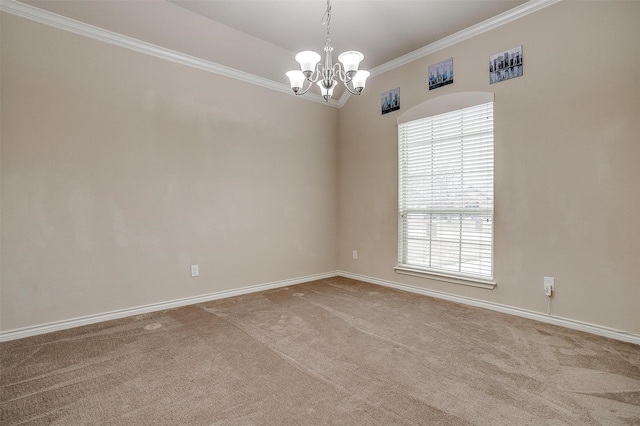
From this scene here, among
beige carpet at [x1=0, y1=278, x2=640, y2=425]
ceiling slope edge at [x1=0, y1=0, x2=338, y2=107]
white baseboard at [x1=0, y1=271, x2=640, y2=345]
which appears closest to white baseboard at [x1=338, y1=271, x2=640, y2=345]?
white baseboard at [x1=0, y1=271, x2=640, y2=345]

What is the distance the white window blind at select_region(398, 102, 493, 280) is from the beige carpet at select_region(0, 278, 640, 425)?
73 centimetres

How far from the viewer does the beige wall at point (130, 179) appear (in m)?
2.66

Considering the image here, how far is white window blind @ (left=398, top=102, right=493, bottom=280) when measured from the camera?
11.1ft

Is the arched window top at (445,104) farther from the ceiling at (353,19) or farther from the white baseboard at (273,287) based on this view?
the white baseboard at (273,287)

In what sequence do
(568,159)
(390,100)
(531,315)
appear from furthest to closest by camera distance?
(390,100)
(531,315)
(568,159)

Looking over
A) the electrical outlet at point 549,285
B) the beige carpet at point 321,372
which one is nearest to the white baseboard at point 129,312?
the beige carpet at point 321,372

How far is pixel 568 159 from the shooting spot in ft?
9.17

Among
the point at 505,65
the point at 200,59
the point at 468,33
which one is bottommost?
the point at 505,65

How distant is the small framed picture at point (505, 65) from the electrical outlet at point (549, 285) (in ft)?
6.52

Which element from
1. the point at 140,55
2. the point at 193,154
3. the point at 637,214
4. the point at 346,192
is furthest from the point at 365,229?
the point at 140,55

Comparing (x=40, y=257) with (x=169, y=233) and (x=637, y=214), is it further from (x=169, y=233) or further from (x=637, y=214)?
(x=637, y=214)

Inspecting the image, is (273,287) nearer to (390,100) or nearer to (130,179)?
(130,179)

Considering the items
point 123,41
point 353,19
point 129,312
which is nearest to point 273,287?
point 129,312

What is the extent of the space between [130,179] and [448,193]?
3458 millimetres
